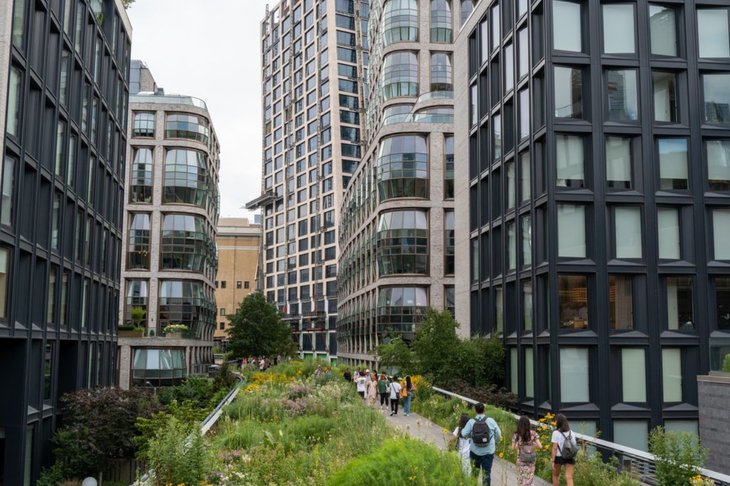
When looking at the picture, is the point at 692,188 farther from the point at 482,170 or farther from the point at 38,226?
the point at 38,226

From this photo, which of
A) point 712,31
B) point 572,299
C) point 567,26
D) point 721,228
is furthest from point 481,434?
point 712,31

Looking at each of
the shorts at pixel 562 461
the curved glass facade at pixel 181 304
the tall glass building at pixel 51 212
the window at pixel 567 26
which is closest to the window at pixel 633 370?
the window at pixel 567 26

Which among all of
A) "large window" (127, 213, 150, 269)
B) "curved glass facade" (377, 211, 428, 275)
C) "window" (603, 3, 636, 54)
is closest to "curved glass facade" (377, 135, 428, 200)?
"curved glass facade" (377, 211, 428, 275)

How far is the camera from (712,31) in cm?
3159

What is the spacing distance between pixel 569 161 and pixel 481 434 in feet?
61.6

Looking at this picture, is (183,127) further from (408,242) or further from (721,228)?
(721,228)

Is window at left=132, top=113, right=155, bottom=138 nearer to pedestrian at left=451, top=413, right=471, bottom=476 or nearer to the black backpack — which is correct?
pedestrian at left=451, top=413, right=471, bottom=476

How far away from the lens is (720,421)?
22.5 meters

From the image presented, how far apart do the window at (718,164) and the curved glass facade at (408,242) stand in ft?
94.5

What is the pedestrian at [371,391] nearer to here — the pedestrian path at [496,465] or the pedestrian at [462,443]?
the pedestrian path at [496,465]

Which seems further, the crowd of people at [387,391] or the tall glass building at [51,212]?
the crowd of people at [387,391]

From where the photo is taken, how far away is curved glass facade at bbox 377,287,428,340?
57.8 meters

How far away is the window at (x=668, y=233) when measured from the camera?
30344mm

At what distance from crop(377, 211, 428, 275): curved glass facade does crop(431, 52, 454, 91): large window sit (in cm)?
2128
